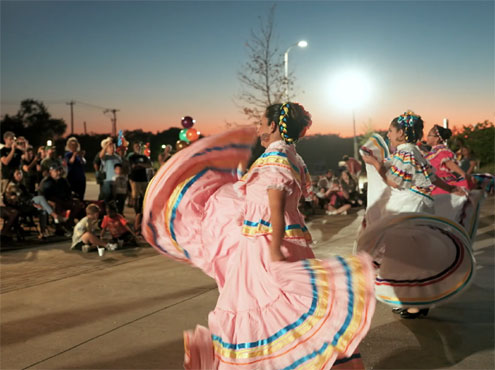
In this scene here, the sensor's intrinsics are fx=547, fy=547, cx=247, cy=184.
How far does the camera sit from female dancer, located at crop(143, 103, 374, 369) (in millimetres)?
2879

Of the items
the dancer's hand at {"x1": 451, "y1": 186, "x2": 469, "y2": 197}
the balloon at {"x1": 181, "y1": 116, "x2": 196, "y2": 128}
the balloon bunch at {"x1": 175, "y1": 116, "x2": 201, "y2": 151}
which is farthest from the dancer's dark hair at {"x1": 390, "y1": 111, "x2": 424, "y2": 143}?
the balloon at {"x1": 181, "y1": 116, "x2": 196, "y2": 128}

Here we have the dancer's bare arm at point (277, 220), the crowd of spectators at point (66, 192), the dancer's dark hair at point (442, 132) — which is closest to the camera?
the dancer's bare arm at point (277, 220)

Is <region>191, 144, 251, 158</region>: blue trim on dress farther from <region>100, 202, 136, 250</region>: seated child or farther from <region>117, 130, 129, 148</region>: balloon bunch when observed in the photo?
<region>117, 130, 129, 148</region>: balloon bunch

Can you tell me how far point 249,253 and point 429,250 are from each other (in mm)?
2390

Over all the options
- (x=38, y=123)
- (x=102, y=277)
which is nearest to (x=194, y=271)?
(x=102, y=277)

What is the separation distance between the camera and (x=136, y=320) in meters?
4.99

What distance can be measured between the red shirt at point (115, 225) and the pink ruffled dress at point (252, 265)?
17.7 feet

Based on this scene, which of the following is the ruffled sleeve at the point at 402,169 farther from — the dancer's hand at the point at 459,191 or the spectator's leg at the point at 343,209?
the spectator's leg at the point at 343,209

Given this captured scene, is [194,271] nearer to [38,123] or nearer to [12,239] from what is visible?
[12,239]

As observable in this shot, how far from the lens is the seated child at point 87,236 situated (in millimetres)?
8352

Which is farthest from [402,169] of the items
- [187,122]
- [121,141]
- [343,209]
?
[187,122]

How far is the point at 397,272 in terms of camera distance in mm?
4887

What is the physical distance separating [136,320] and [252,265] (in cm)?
229

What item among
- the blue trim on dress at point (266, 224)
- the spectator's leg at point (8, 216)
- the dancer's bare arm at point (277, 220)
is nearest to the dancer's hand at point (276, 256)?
the dancer's bare arm at point (277, 220)
